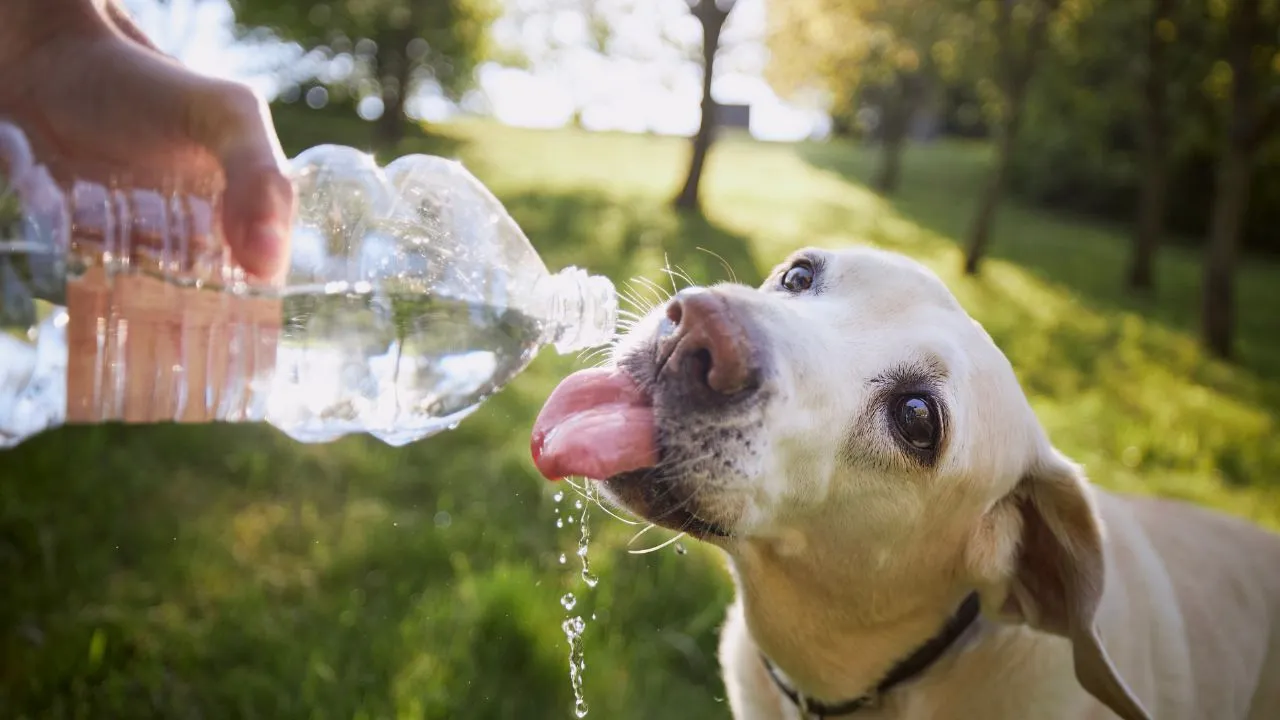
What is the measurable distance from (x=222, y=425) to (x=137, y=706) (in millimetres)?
2341

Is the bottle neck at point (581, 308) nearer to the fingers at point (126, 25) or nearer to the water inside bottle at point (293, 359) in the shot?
the water inside bottle at point (293, 359)

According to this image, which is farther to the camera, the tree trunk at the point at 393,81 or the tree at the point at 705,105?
the tree trunk at the point at 393,81

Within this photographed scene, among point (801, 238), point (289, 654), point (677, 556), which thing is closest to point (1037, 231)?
point (801, 238)

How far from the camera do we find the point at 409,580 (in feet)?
10.9

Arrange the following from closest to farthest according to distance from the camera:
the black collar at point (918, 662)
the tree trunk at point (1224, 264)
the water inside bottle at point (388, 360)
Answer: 1. the black collar at point (918, 662)
2. the water inside bottle at point (388, 360)
3. the tree trunk at point (1224, 264)

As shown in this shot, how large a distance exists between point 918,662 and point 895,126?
2390 cm

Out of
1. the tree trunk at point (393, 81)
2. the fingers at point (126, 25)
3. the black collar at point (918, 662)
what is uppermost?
the fingers at point (126, 25)

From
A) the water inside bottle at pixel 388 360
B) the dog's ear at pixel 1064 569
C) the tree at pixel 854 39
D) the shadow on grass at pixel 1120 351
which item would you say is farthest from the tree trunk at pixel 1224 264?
the water inside bottle at pixel 388 360

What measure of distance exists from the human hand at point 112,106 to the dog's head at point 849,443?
3.18ft

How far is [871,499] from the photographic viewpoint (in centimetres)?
194

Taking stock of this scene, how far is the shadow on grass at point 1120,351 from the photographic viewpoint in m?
6.15

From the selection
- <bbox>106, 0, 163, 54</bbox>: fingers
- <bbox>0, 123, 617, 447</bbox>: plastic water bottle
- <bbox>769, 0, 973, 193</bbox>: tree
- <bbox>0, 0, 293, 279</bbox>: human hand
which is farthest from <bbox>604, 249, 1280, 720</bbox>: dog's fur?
<bbox>769, 0, 973, 193</bbox>: tree

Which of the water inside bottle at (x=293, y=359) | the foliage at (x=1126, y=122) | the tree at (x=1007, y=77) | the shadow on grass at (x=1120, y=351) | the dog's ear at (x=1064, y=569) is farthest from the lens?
the foliage at (x=1126, y=122)

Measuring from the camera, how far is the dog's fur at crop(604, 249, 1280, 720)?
169cm
